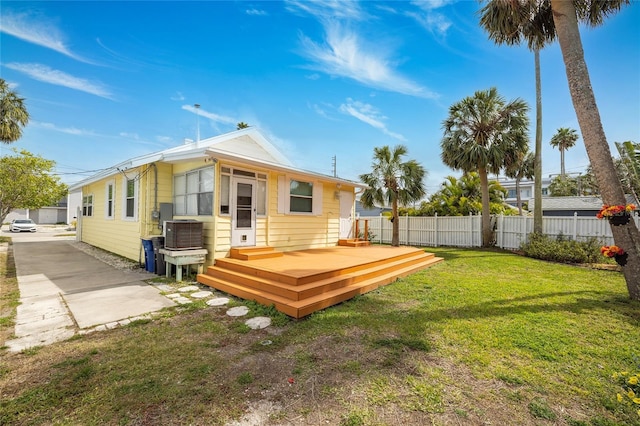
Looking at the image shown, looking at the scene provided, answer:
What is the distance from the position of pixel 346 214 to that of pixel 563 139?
36.1m

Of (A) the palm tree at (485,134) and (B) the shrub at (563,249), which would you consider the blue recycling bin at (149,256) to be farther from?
(B) the shrub at (563,249)

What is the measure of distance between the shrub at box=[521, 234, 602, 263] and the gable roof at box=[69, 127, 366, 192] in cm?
682

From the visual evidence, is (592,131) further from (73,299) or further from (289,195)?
(73,299)

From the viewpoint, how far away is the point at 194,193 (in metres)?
7.23

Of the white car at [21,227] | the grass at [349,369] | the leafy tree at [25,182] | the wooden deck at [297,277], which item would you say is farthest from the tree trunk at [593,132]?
the white car at [21,227]

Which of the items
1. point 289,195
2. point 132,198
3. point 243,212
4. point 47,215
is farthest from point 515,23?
point 47,215

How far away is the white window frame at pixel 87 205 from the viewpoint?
43.9ft

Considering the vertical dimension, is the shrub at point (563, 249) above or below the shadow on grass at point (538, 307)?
above

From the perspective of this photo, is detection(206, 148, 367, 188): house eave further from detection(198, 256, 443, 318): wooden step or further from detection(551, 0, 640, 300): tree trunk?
detection(551, 0, 640, 300): tree trunk

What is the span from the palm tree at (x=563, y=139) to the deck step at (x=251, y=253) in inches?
1586

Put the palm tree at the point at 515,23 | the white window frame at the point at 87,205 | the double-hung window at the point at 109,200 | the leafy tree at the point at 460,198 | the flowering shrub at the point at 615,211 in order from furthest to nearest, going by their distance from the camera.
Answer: the leafy tree at the point at 460,198
the white window frame at the point at 87,205
the double-hung window at the point at 109,200
the palm tree at the point at 515,23
the flowering shrub at the point at 615,211

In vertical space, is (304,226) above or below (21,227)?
above

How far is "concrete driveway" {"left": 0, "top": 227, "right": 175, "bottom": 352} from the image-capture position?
12.0ft

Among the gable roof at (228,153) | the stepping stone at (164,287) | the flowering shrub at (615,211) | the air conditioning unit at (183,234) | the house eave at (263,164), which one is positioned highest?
the gable roof at (228,153)
